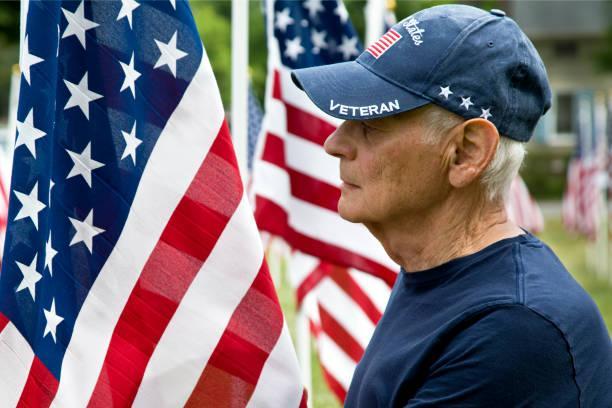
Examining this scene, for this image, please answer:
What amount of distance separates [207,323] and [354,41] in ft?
10.3

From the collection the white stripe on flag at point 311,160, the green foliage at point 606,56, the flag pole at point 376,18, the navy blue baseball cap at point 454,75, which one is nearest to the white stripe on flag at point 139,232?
the navy blue baseball cap at point 454,75

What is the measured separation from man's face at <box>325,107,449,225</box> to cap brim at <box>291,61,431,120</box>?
0.14 ft

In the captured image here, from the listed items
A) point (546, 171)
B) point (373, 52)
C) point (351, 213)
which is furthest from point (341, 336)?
point (546, 171)

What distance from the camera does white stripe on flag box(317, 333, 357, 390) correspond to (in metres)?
5.93

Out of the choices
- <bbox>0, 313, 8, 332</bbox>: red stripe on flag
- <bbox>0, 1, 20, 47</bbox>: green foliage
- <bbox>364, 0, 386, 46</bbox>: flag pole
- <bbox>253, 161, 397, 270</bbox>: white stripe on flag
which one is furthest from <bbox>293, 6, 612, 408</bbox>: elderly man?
<bbox>0, 1, 20, 47</bbox>: green foliage

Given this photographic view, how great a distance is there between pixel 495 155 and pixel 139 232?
0.95 meters

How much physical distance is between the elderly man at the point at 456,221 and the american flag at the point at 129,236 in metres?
0.43

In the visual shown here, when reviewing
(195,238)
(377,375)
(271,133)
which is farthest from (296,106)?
(377,375)

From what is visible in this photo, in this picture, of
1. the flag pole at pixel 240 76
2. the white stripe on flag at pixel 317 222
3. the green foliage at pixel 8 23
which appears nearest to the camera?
the flag pole at pixel 240 76

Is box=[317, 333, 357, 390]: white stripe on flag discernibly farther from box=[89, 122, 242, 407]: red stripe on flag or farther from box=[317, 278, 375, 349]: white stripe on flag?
box=[89, 122, 242, 407]: red stripe on flag

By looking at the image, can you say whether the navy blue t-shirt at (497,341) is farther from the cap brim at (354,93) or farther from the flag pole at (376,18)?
the flag pole at (376,18)

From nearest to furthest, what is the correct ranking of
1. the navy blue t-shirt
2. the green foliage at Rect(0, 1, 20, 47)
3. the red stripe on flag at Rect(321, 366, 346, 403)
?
the navy blue t-shirt
the red stripe on flag at Rect(321, 366, 346, 403)
the green foliage at Rect(0, 1, 20, 47)

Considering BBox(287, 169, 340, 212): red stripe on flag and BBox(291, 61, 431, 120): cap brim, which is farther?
BBox(287, 169, 340, 212): red stripe on flag

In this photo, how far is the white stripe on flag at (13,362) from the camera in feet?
9.02
